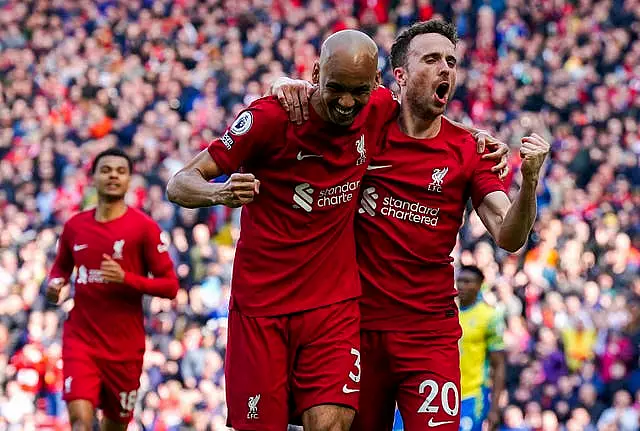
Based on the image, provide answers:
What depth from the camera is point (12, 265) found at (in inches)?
764

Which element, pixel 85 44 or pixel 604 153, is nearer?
pixel 604 153

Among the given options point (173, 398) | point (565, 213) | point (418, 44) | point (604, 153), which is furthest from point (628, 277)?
point (418, 44)

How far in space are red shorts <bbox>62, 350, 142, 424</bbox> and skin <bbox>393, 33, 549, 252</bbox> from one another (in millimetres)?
3670

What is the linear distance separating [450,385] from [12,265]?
40.9 ft

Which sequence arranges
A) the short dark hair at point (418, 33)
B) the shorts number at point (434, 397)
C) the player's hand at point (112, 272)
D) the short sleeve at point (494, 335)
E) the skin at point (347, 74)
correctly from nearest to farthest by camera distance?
1. the skin at point (347, 74)
2. the shorts number at point (434, 397)
3. the short dark hair at point (418, 33)
4. the player's hand at point (112, 272)
5. the short sleeve at point (494, 335)

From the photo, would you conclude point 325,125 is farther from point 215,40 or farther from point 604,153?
point 215,40

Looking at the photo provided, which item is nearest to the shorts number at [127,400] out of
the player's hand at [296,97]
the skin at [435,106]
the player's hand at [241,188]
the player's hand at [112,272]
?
the player's hand at [112,272]

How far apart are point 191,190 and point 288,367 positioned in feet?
3.54

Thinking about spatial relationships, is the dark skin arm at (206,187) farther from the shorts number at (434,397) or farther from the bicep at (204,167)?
the shorts number at (434,397)

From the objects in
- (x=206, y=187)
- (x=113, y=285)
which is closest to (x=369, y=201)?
(x=206, y=187)

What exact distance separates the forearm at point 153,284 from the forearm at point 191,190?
329cm

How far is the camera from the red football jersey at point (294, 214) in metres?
7.52

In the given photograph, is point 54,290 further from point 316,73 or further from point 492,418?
point 316,73

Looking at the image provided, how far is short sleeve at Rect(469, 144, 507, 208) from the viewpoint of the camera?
26.2 ft
